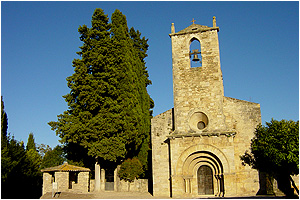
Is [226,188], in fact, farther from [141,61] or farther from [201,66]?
[141,61]

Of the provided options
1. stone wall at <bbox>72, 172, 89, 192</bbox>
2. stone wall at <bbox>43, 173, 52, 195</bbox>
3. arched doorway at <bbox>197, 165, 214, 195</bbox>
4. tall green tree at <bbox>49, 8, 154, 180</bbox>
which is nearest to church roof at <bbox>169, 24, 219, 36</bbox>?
tall green tree at <bbox>49, 8, 154, 180</bbox>

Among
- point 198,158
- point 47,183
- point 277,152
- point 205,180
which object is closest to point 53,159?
point 47,183

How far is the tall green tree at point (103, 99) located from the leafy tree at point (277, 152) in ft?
26.0

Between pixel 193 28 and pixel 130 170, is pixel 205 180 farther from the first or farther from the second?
pixel 193 28

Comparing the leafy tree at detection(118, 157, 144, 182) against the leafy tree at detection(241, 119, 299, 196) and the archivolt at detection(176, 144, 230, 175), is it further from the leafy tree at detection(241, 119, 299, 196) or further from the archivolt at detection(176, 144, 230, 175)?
the leafy tree at detection(241, 119, 299, 196)

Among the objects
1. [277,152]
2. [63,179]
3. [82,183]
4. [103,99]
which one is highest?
[103,99]

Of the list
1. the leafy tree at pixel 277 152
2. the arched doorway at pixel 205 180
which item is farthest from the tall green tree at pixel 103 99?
the leafy tree at pixel 277 152

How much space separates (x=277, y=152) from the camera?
18.4m

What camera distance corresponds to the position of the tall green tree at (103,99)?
70.7 ft

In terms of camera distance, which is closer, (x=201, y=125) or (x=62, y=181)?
(x=62, y=181)

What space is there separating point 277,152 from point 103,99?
11.2m

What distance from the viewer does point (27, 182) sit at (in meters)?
22.7

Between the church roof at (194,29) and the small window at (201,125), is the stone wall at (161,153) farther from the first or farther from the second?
the church roof at (194,29)

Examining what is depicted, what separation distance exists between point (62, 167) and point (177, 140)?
7.37m
